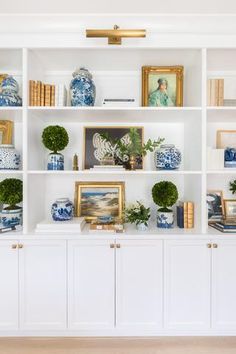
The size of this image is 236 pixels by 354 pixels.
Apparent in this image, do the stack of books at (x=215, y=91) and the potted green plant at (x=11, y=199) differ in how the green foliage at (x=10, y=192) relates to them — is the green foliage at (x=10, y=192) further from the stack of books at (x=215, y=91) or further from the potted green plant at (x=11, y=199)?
the stack of books at (x=215, y=91)

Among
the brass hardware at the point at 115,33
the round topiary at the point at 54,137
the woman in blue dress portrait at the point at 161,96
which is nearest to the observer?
the brass hardware at the point at 115,33

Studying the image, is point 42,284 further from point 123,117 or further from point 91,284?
point 123,117

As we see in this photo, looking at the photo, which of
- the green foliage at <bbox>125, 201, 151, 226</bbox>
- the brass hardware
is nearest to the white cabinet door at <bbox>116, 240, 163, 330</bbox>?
the green foliage at <bbox>125, 201, 151, 226</bbox>

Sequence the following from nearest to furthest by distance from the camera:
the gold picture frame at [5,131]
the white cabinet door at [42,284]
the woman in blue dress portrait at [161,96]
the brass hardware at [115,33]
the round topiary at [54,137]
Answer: the brass hardware at [115,33] → the white cabinet door at [42,284] → the round topiary at [54,137] → the woman in blue dress portrait at [161,96] → the gold picture frame at [5,131]

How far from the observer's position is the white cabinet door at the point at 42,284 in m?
2.10

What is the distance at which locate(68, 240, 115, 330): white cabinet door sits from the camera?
210 centimetres

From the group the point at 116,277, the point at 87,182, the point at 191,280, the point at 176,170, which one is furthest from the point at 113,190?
the point at 191,280

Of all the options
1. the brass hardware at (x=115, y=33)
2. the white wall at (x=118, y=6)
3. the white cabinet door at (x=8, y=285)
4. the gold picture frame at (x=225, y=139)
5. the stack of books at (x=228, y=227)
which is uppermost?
the white wall at (x=118, y=6)

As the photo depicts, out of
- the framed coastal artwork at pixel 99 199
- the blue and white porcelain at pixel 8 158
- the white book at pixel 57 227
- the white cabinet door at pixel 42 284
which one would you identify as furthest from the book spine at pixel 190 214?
the blue and white porcelain at pixel 8 158

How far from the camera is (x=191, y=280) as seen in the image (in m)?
2.11

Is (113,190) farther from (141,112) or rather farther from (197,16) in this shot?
(197,16)

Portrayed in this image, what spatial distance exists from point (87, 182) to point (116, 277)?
86 cm

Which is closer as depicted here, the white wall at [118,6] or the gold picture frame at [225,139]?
the white wall at [118,6]

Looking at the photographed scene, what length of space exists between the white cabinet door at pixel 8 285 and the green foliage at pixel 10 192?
0.31 meters
